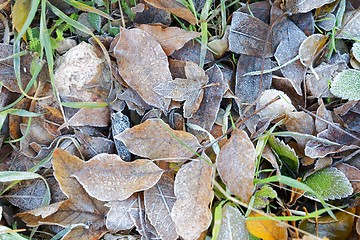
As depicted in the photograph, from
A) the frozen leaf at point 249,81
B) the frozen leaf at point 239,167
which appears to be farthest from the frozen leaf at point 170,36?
the frozen leaf at point 239,167

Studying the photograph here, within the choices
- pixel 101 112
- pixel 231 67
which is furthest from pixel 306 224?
pixel 101 112

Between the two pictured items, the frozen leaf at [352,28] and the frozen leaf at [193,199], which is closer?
the frozen leaf at [193,199]

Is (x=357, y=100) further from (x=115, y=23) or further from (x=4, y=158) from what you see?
(x=4, y=158)

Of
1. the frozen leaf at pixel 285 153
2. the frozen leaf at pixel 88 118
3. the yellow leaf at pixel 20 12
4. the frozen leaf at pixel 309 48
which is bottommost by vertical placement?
the frozen leaf at pixel 285 153

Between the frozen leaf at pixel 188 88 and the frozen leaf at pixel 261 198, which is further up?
the frozen leaf at pixel 188 88

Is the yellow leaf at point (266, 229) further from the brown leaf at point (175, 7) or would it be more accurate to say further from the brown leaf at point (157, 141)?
the brown leaf at point (175, 7)

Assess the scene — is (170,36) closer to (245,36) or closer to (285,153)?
(245,36)

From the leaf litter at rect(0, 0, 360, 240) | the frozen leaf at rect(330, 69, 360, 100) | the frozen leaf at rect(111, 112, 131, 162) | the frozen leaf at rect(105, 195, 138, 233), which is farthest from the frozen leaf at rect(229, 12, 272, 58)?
the frozen leaf at rect(105, 195, 138, 233)
